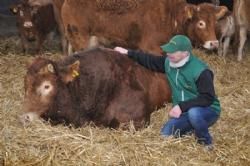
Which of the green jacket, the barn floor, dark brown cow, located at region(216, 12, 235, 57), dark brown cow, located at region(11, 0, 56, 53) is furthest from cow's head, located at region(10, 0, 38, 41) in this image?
the green jacket

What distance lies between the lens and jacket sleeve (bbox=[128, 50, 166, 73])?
585 cm

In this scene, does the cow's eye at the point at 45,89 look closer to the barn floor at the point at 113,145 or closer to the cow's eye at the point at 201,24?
the barn floor at the point at 113,145

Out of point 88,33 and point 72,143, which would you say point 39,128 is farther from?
point 88,33

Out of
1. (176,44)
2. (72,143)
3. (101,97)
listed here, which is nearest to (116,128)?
(101,97)

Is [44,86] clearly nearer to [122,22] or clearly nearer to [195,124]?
[195,124]

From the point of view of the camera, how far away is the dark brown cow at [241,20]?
10428 mm

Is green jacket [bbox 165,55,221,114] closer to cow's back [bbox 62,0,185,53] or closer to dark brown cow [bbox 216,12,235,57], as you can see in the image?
cow's back [bbox 62,0,185,53]

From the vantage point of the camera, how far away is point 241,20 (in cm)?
1063

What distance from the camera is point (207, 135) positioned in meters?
5.40

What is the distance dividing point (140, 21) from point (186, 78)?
329 centimetres

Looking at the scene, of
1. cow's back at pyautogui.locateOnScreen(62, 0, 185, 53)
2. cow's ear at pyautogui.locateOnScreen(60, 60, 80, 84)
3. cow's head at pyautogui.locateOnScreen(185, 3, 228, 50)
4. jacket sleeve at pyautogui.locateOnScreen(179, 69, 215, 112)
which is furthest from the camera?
cow's back at pyautogui.locateOnScreen(62, 0, 185, 53)

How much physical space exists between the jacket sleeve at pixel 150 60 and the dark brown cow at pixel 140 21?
6.97 feet

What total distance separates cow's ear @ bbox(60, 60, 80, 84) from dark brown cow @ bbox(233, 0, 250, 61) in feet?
17.8

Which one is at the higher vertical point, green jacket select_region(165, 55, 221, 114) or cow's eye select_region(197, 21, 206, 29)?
cow's eye select_region(197, 21, 206, 29)
